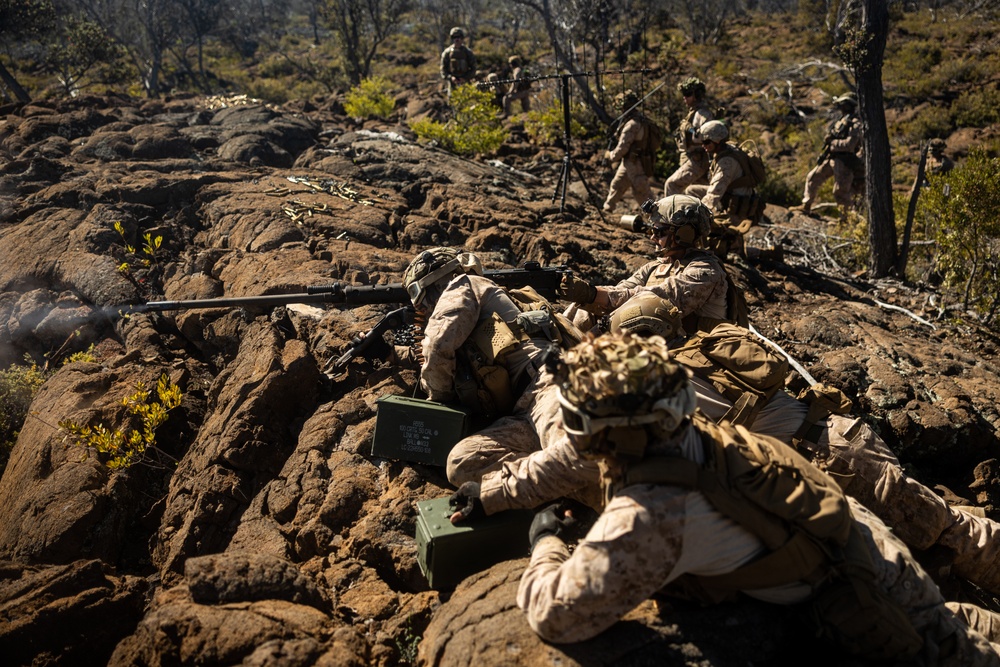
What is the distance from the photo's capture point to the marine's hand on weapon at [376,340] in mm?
5059

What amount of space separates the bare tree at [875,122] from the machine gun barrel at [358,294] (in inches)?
203

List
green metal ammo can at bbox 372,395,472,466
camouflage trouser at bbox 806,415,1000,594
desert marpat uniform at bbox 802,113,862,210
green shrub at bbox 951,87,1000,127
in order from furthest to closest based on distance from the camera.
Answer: green shrub at bbox 951,87,1000,127 < desert marpat uniform at bbox 802,113,862,210 < green metal ammo can at bbox 372,395,472,466 < camouflage trouser at bbox 806,415,1000,594

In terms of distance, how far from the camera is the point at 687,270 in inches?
186

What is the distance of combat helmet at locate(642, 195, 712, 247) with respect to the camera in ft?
15.7

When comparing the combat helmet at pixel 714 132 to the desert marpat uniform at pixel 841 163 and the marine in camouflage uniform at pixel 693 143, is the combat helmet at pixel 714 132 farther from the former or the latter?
the desert marpat uniform at pixel 841 163

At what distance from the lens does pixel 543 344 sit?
421 centimetres

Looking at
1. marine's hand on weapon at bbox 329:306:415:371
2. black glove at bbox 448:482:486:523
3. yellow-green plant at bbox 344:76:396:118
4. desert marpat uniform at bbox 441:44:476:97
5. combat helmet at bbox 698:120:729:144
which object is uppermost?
desert marpat uniform at bbox 441:44:476:97

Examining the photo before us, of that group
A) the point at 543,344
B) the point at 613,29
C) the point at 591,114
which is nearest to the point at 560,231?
the point at 543,344

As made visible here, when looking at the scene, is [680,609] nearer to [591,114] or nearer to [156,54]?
[591,114]

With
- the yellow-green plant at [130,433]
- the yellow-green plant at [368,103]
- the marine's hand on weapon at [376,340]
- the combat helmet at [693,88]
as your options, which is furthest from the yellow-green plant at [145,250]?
the yellow-green plant at [368,103]

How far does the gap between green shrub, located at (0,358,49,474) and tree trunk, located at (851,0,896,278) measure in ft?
32.2

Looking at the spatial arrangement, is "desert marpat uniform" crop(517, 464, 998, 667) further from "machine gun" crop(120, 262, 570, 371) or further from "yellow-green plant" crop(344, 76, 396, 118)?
"yellow-green plant" crop(344, 76, 396, 118)

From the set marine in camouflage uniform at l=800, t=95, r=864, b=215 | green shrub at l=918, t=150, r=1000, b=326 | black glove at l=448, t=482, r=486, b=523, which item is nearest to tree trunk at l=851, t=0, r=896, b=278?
green shrub at l=918, t=150, r=1000, b=326

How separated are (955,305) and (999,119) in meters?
13.5
